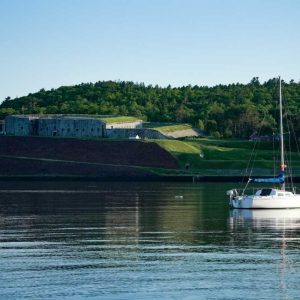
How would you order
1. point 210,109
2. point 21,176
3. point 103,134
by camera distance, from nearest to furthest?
point 21,176, point 103,134, point 210,109

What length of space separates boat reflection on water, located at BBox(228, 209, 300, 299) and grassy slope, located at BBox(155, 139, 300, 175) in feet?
170

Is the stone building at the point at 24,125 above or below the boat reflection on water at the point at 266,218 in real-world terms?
above

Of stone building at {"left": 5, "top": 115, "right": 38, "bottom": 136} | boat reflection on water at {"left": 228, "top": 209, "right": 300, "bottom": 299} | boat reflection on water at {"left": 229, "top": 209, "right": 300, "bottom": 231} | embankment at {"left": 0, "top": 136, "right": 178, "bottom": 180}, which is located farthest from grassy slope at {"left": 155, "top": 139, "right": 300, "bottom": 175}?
boat reflection on water at {"left": 228, "top": 209, "right": 300, "bottom": 299}

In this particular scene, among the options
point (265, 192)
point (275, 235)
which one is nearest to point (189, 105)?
point (265, 192)

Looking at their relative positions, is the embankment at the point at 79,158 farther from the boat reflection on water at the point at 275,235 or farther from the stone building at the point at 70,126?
the boat reflection on water at the point at 275,235

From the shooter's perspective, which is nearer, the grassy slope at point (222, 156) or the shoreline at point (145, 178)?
the shoreline at point (145, 178)

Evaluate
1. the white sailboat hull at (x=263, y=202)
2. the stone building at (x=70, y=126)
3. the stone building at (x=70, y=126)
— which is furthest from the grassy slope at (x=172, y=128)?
the white sailboat hull at (x=263, y=202)

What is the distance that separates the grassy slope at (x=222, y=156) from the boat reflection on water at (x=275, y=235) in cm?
5189

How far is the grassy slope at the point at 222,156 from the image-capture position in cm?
10762

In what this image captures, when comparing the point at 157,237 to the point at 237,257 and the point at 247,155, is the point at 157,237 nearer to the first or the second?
the point at 237,257

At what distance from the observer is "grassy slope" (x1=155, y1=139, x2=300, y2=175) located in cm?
10762

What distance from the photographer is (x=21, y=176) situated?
369 ft

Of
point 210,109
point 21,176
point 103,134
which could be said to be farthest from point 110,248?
point 210,109

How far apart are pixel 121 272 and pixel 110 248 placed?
18.8 ft
